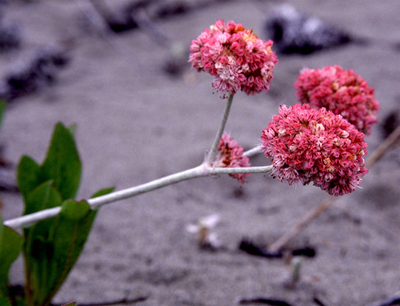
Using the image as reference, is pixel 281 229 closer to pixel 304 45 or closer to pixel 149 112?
pixel 149 112

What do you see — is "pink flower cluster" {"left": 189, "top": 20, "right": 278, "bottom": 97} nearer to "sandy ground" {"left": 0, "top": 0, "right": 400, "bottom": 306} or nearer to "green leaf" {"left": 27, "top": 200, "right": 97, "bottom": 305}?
"green leaf" {"left": 27, "top": 200, "right": 97, "bottom": 305}

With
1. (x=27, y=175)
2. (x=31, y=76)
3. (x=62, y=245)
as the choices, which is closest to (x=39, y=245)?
(x=62, y=245)

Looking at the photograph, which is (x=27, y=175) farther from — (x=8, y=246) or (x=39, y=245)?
(x=8, y=246)

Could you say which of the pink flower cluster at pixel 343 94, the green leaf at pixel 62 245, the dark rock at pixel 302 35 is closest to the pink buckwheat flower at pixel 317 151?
the pink flower cluster at pixel 343 94

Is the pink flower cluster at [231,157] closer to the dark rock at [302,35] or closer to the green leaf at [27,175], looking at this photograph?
the green leaf at [27,175]

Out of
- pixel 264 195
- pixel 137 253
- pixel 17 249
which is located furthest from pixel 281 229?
pixel 17 249

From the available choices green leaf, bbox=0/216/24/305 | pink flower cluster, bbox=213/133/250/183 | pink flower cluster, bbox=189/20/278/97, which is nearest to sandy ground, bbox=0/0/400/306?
green leaf, bbox=0/216/24/305

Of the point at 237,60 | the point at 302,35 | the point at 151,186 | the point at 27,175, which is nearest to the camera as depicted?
the point at 237,60
